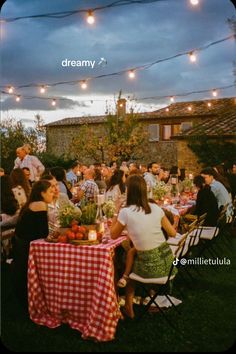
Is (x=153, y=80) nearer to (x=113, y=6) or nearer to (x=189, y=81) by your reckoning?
(x=189, y=81)

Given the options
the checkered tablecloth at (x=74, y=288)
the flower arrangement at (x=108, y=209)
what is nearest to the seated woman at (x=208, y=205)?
the flower arrangement at (x=108, y=209)

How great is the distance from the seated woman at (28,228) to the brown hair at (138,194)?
0.85m

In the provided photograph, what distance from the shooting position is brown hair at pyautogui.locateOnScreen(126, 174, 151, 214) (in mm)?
4395

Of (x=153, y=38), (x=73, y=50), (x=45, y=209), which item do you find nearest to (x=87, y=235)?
(x=45, y=209)

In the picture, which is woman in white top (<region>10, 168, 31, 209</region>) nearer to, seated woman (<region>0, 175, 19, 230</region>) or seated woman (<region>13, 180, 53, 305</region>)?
seated woman (<region>0, 175, 19, 230</region>)

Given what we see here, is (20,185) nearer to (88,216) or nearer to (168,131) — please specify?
(88,216)

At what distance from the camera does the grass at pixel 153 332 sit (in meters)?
3.98

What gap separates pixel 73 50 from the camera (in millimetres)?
8305

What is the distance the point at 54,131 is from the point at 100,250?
27276 mm

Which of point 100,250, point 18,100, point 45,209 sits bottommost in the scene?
point 100,250

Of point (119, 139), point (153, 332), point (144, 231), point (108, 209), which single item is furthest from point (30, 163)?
point (119, 139)

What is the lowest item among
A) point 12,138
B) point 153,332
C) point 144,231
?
point 153,332

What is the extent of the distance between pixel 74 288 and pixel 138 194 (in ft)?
3.51

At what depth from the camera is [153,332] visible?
427 cm
